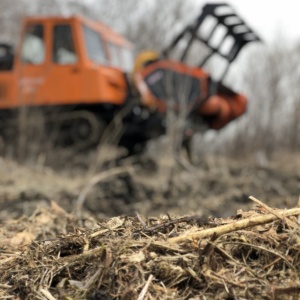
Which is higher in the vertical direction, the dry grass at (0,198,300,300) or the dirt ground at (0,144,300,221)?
the dry grass at (0,198,300,300)

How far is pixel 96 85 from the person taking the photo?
1146cm

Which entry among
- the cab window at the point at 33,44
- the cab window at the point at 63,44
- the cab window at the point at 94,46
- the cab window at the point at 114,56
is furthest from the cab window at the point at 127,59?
the cab window at the point at 33,44

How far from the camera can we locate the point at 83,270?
5.89 feet

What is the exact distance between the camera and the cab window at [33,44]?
1180 centimetres

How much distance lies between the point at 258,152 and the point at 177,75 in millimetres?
15783

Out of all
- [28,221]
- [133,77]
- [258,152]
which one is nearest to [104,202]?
[28,221]

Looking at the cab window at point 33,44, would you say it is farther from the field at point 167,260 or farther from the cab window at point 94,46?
the field at point 167,260

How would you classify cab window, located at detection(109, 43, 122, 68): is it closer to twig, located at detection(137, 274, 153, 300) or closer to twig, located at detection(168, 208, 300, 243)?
twig, located at detection(168, 208, 300, 243)

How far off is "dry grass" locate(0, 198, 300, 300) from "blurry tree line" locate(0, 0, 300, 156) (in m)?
14.3

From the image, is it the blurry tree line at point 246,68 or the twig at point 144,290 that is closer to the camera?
the twig at point 144,290

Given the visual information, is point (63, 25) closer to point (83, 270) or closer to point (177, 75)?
point (177, 75)

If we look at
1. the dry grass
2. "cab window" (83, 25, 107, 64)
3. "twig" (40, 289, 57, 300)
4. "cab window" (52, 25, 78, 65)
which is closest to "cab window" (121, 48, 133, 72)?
"cab window" (83, 25, 107, 64)

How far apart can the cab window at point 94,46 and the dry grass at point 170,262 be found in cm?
1017

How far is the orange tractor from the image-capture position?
1137 centimetres
